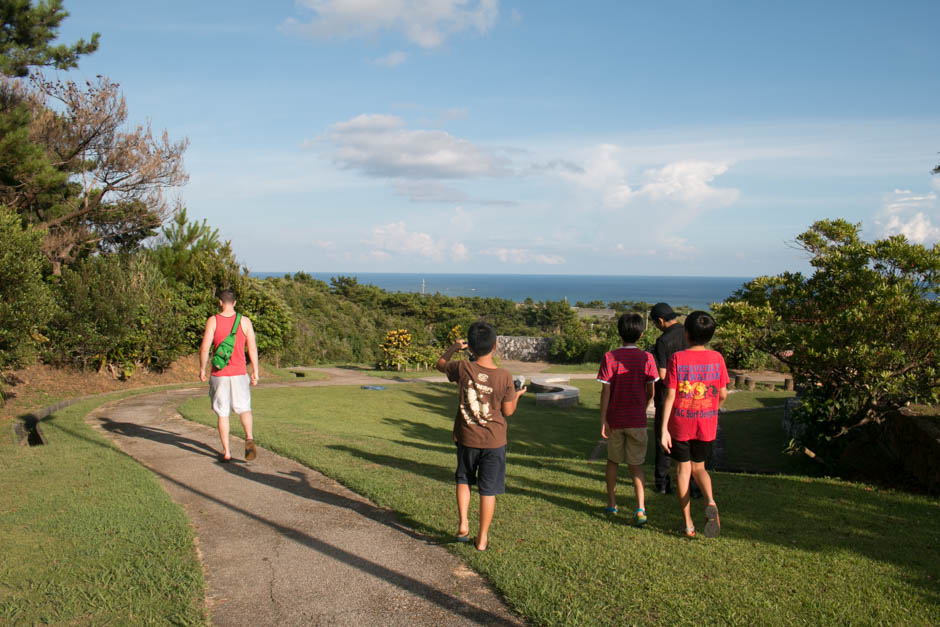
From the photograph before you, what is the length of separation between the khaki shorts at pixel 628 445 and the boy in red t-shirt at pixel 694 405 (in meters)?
0.36

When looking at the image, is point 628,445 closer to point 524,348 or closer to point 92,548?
point 92,548

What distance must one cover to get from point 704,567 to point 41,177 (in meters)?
15.4

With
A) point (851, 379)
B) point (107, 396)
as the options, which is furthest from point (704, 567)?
point (107, 396)

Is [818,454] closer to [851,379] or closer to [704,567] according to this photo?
[851,379]

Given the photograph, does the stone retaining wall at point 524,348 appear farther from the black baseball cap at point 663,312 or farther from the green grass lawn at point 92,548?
the green grass lawn at point 92,548

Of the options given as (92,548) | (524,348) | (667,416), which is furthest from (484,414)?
(524,348)

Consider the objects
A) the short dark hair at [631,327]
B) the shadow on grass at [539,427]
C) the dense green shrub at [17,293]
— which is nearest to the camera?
the short dark hair at [631,327]

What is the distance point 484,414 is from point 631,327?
1425mm

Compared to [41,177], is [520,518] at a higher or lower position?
lower

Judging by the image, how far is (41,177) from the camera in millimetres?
13719

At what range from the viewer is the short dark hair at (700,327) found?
4.32m

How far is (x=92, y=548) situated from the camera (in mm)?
4074

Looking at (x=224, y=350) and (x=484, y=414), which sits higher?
(x=224, y=350)

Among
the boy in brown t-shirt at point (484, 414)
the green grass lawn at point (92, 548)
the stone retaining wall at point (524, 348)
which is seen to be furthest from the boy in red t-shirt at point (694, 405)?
the stone retaining wall at point (524, 348)
